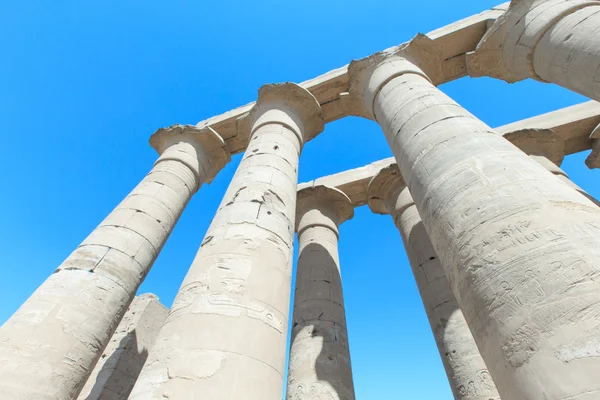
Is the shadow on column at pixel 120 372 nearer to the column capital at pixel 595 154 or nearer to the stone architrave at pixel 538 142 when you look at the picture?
the stone architrave at pixel 538 142

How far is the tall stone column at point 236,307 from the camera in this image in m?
3.46

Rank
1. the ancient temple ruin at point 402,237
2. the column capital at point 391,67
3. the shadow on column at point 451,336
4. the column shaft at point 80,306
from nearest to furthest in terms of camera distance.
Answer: the ancient temple ruin at point 402,237
the column shaft at point 80,306
the shadow on column at point 451,336
the column capital at point 391,67

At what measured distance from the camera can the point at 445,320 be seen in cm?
895

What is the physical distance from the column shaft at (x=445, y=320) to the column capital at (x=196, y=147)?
681 cm

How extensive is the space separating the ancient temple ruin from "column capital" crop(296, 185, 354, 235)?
0.43m

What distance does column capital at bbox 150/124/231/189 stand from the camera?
38.3ft

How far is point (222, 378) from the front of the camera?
135 inches

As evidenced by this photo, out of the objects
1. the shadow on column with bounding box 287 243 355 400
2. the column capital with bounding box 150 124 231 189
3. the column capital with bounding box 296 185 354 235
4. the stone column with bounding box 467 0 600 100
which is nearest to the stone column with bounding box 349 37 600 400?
the stone column with bounding box 467 0 600 100

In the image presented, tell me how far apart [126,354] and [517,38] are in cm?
1518

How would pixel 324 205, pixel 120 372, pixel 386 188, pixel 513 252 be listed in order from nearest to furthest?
pixel 513 252 → pixel 120 372 → pixel 386 188 → pixel 324 205

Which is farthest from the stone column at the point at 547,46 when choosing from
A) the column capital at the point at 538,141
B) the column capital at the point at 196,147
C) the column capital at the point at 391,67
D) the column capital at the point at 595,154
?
the column capital at the point at 196,147

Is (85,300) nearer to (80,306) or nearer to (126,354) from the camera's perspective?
(80,306)

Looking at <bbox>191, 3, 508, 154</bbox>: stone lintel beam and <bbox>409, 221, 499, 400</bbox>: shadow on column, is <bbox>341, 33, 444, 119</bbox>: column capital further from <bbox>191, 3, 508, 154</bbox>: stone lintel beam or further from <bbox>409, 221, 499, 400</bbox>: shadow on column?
<bbox>409, 221, 499, 400</bbox>: shadow on column

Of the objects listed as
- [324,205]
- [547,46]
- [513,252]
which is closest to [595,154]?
[547,46]
